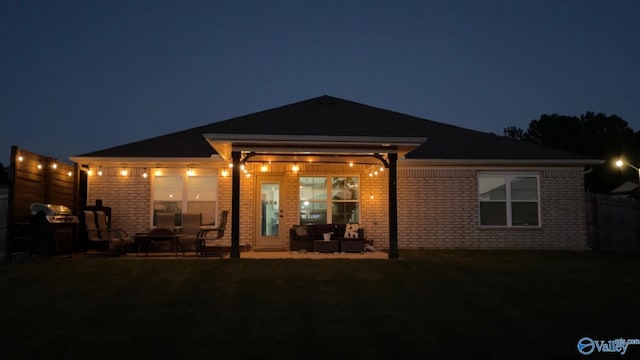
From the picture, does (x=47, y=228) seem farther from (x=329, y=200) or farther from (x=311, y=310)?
(x=311, y=310)

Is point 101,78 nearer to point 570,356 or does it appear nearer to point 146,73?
point 146,73

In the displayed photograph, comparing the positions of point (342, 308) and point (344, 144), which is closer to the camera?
point (342, 308)

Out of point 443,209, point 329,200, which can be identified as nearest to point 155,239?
point 329,200

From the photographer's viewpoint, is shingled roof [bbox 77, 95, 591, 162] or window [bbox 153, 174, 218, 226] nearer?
shingled roof [bbox 77, 95, 591, 162]

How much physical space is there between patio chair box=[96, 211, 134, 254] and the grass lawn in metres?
2.01

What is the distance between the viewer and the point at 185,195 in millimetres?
13961

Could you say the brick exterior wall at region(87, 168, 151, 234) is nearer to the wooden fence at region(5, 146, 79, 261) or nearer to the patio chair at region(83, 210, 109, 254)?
the wooden fence at region(5, 146, 79, 261)

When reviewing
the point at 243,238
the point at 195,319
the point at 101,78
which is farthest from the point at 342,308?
the point at 101,78

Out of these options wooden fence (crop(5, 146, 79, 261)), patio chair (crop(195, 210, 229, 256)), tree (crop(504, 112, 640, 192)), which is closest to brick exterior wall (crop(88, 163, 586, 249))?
patio chair (crop(195, 210, 229, 256))

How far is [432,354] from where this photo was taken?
4.80 m

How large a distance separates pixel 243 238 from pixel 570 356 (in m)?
10.2

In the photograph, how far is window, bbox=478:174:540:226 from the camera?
14.5 metres

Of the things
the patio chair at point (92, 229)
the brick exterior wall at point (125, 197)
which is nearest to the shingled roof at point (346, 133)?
the brick exterior wall at point (125, 197)

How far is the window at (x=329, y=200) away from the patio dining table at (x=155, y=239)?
138 inches
